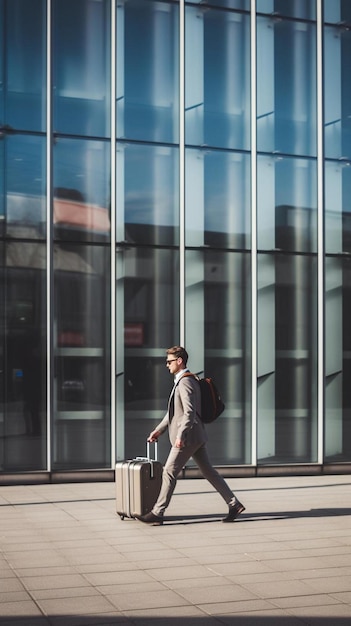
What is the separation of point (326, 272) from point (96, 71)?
4.95 metres

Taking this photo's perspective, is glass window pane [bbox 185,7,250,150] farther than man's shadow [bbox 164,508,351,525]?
Yes

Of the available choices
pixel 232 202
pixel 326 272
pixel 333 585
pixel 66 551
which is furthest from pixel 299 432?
pixel 333 585

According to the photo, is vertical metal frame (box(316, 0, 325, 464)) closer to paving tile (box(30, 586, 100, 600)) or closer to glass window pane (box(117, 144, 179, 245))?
glass window pane (box(117, 144, 179, 245))

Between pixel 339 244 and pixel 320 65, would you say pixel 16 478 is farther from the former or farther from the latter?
pixel 320 65

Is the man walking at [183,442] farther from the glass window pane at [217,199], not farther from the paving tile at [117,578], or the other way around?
the glass window pane at [217,199]

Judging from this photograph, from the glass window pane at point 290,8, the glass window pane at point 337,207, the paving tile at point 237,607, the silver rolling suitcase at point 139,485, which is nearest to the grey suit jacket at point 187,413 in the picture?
the silver rolling suitcase at point 139,485

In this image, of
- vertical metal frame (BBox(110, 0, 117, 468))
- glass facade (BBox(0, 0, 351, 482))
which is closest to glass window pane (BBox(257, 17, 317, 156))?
glass facade (BBox(0, 0, 351, 482))

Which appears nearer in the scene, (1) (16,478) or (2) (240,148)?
(1) (16,478)

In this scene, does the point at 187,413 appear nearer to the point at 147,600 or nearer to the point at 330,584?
the point at 330,584

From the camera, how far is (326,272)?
17031 mm

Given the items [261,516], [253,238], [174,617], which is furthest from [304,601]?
[253,238]

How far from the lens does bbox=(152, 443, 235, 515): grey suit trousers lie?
36.3 ft

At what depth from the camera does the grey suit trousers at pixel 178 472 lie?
1105 centimetres

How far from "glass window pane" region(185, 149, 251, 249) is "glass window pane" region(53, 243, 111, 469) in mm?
1606
